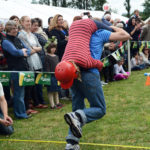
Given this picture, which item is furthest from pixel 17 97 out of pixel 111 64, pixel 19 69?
pixel 111 64

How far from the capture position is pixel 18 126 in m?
5.30

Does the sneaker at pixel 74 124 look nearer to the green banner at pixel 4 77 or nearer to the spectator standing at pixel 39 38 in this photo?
the green banner at pixel 4 77

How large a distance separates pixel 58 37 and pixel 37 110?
207cm

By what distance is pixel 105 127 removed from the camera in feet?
15.8

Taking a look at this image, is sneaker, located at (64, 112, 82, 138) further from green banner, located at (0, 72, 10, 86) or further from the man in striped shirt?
green banner, located at (0, 72, 10, 86)

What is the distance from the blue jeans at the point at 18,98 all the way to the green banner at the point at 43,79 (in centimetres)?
59

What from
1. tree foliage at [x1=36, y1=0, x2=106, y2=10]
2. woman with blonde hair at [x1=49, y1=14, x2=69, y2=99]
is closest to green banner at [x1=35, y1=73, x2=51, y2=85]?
woman with blonde hair at [x1=49, y1=14, x2=69, y2=99]

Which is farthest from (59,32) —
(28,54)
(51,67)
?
(28,54)

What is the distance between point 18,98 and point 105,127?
1.98 metres

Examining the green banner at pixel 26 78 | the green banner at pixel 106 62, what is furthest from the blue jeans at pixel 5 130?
the green banner at pixel 106 62

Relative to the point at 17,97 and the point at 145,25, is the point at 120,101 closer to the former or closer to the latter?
the point at 17,97

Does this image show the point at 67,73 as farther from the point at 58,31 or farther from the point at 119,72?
the point at 119,72

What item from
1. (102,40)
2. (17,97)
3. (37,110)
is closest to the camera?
(102,40)

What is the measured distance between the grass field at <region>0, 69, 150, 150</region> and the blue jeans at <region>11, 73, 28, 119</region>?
246 millimetres
